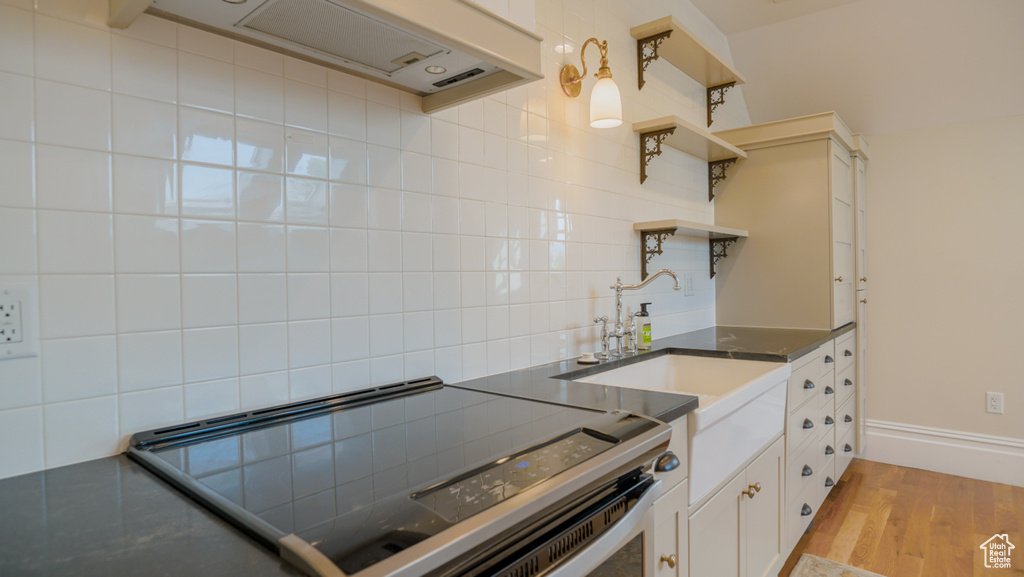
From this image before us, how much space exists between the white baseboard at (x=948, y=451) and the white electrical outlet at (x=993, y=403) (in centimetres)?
16

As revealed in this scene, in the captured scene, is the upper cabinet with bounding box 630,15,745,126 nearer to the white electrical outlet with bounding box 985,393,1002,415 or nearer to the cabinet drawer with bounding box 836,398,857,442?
the cabinet drawer with bounding box 836,398,857,442

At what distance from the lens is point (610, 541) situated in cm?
94

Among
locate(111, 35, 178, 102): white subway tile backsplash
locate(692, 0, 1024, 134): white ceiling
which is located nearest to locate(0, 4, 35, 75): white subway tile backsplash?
locate(111, 35, 178, 102): white subway tile backsplash

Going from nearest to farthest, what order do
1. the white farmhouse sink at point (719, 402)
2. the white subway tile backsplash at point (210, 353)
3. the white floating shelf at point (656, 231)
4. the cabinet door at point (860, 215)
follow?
the white subway tile backsplash at point (210, 353), the white farmhouse sink at point (719, 402), the white floating shelf at point (656, 231), the cabinet door at point (860, 215)

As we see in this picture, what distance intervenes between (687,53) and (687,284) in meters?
1.18

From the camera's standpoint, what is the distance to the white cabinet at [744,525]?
4.64ft

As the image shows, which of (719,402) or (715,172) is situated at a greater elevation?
(715,172)

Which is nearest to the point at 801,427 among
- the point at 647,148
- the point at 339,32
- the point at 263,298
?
the point at 647,148

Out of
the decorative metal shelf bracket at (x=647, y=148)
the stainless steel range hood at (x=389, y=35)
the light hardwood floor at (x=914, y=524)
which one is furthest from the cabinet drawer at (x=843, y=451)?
the stainless steel range hood at (x=389, y=35)

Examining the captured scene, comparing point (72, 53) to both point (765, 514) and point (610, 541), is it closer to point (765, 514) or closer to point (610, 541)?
point (610, 541)

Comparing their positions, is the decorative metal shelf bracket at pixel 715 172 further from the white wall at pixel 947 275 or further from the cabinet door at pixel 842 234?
the white wall at pixel 947 275

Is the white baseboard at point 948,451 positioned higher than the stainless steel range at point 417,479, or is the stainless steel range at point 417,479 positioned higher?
the stainless steel range at point 417,479

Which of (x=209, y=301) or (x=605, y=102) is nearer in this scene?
(x=209, y=301)

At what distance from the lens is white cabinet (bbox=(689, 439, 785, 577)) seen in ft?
4.64
